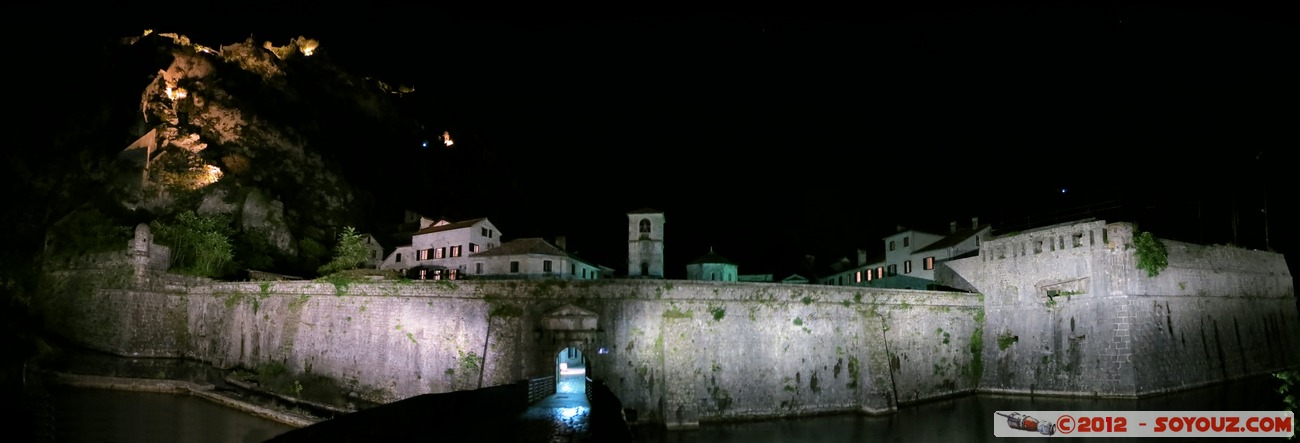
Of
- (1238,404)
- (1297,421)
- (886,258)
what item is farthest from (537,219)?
(1297,421)

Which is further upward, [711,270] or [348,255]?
[348,255]

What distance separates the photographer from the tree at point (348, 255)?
47263 mm

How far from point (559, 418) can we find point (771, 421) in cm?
1316

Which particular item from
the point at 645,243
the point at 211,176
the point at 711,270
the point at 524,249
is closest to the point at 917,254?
the point at 711,270

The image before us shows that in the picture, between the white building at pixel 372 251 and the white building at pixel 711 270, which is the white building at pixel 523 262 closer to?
the white building at pixel 711 270

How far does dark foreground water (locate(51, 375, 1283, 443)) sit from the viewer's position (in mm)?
26141

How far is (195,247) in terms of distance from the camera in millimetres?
44344

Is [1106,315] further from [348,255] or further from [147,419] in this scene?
[348,255]

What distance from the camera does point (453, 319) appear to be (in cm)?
2886

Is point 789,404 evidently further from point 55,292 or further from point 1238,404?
point 55,292

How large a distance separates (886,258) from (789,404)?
77.0 ft

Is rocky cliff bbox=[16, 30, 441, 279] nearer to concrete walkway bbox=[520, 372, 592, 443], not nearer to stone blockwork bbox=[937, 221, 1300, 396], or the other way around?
concrete walkway bbox=[520, 372, 592, 443]

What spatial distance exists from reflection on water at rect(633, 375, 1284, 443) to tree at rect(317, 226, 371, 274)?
1174 inches

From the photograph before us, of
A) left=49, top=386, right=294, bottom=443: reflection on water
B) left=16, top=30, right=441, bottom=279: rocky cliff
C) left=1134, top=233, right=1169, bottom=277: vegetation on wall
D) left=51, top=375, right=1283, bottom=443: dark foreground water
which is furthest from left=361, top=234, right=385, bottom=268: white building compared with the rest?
left=1134, top=233, right=1169, bottom=277: vegetation on wall
